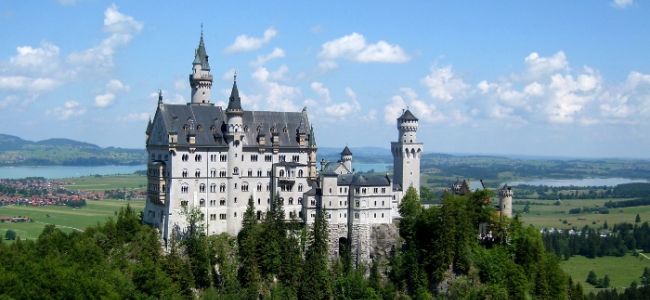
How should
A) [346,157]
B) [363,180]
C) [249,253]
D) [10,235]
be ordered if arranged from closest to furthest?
[249,253]
[363,180]
[346,157]
[10,235]

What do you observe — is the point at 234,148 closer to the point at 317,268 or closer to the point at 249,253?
the point at 249,253

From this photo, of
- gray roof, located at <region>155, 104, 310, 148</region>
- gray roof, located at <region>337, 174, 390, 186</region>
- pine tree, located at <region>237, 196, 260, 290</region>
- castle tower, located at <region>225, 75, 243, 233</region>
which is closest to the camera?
pine tree, located at <region>237, 196, 260, 290</region>

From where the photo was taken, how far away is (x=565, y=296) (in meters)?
105

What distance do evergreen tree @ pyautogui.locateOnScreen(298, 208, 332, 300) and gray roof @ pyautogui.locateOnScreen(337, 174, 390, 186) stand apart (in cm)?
597

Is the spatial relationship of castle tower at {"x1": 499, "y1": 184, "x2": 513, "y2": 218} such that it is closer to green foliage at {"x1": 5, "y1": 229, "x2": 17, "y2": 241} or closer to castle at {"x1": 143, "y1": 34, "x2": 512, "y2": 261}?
castle at {"x1": 143, "y1": 34, "x2": 512, "y2": 261}

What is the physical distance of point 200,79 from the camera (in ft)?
344

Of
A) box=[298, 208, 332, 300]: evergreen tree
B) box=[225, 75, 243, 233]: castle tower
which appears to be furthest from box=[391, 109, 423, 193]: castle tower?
box=[225, 75, 243, 233]: castle tower

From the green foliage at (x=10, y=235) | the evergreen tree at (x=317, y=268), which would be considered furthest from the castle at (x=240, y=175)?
the green foliage at (x=10, y=235)

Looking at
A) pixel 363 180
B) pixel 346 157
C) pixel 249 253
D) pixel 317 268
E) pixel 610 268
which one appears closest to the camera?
pixel 249 253

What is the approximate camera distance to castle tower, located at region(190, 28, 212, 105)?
105000mm

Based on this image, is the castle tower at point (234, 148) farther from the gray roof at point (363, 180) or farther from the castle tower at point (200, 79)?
the gray roof at point (363, 180)

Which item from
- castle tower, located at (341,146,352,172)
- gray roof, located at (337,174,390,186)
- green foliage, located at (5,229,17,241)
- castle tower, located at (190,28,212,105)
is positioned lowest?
green foliage, located at (5,229,17,241)

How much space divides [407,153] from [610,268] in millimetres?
99454

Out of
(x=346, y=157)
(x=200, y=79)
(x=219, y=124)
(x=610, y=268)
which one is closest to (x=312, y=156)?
(x=346, y=157)
